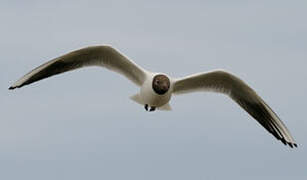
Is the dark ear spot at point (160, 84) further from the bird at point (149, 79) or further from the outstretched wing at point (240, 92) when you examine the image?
the outstretched wing at point (240, 92)

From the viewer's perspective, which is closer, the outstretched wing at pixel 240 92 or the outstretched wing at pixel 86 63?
the outstretched wing at pixel 86 63

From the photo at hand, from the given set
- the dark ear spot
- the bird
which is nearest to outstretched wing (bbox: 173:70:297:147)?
the bird

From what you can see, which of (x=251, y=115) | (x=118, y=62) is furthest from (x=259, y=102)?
(x=118, y=62)

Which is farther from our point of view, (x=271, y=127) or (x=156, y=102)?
(x=271, y=127)

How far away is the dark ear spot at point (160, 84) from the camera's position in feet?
49.1

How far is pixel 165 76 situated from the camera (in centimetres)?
1511

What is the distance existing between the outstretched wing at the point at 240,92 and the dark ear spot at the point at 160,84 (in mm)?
347

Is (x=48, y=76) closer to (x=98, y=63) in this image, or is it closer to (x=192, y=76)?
(x=98, y=63)

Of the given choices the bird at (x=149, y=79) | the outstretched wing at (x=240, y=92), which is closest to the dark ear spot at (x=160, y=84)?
the bird at (x=149, y=79)

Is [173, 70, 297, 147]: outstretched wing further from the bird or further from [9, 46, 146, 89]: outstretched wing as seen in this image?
[9, 46, 146, 89]: outstretched wing

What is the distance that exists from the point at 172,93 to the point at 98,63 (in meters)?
1.36

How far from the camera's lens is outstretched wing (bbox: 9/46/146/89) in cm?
1518

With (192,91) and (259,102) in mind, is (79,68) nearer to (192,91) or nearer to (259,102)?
(192,91)

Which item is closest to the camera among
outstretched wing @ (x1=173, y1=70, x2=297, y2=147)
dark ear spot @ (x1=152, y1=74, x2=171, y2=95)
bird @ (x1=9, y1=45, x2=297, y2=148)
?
dark ear spot @ (x1=152, y1=74, x2=171, y2=95)
